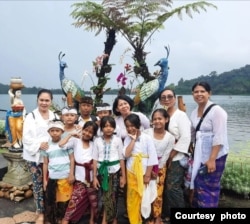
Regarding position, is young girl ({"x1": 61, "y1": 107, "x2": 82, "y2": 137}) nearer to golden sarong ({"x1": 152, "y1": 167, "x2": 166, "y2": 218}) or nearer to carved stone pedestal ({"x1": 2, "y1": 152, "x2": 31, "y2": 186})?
golden sarong ({"x1": 152, "y1": 167, "x2": 166, "y2": 218})

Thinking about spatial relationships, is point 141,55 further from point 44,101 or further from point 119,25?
point 44,101

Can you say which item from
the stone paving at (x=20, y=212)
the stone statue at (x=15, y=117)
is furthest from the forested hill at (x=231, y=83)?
the stone paving at (x=20, y=212)

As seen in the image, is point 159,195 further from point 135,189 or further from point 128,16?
point 128,16

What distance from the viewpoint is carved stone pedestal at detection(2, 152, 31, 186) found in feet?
13.7

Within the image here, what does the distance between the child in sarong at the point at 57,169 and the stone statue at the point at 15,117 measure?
1396 millimetres

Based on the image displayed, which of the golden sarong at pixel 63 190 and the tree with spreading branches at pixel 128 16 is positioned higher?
the tree with spreading branches at pixel 128 16

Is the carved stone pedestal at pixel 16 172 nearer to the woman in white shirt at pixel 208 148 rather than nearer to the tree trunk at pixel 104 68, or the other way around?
the tree trunk at pixel 104 68

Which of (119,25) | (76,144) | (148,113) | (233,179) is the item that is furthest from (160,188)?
(119,25)

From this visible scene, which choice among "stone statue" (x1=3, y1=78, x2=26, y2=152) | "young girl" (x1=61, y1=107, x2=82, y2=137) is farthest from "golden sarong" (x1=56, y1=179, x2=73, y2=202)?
"stone statue" (x1=3, y1=78, x2=26, y2=152)

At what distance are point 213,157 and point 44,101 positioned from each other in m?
1.85

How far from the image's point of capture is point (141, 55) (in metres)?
6.29

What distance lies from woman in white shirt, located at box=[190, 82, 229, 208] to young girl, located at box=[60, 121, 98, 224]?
3.41 ft

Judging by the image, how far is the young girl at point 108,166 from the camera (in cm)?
298

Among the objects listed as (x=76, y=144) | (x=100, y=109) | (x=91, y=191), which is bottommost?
(x=91, y=191)
